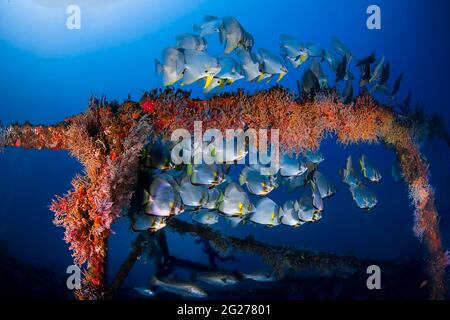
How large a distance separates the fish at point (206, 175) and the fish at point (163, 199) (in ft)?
0.99

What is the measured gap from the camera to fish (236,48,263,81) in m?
3.97

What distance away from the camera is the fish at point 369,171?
474cm

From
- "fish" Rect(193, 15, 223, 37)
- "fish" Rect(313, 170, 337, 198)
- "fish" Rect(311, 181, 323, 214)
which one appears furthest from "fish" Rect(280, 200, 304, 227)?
"fish" Rect(193, 15, 223, 37)

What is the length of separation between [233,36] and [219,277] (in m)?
3.17

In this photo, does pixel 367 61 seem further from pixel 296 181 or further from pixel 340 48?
pixel 296 181

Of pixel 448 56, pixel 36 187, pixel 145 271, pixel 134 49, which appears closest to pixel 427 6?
pixel 448 56

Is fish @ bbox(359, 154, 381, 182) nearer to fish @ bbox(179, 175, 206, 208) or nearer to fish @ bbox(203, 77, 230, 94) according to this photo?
fish @ bbox(203, 77, 230, 94)

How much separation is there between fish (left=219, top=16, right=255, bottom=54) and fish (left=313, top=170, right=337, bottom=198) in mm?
1863

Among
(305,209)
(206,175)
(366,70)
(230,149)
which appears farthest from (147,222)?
(366,70)

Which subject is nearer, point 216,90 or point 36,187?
point 216,90

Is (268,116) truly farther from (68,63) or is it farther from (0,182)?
(68,63)
